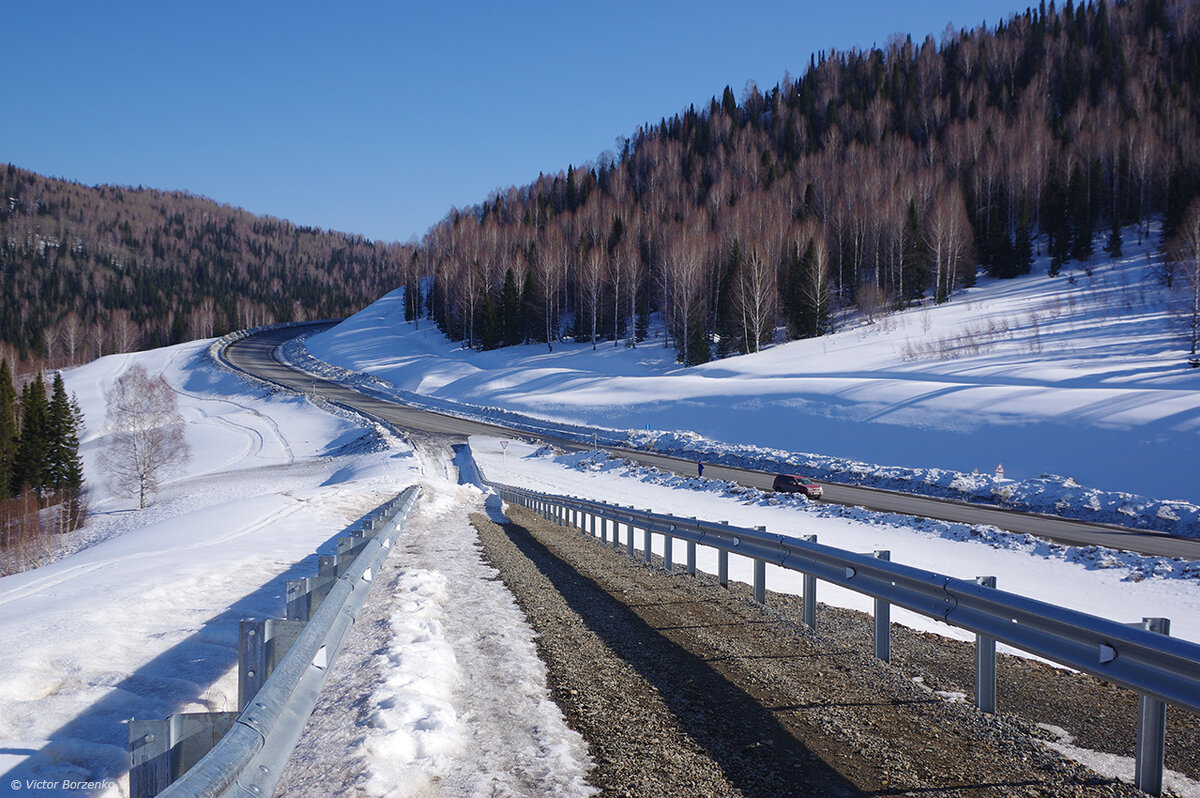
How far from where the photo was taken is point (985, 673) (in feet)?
14.6

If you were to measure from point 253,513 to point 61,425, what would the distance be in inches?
2075

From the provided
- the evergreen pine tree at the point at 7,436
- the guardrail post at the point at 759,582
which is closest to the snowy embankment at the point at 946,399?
the guardrail post at the point at 759,582

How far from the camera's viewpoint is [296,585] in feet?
14.2

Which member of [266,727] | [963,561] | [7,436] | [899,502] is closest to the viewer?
[266,727]

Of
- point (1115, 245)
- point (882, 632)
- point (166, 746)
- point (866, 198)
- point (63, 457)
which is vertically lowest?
point (63, 457)

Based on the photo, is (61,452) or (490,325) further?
(490,325)

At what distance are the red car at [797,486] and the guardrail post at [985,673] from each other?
71.7 ft

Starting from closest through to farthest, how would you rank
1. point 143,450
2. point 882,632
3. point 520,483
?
point 882,632, point 520,483, point 143,450

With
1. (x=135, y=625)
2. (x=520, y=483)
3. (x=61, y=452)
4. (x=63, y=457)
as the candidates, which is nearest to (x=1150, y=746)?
(x=135, y=625)

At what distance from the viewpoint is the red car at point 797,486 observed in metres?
25.8

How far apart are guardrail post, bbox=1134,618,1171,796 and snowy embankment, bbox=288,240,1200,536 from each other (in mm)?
20147

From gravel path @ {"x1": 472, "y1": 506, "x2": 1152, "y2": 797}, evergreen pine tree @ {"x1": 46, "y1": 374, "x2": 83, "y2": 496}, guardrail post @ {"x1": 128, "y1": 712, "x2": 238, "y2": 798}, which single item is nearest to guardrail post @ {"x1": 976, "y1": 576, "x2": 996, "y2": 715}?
gravel path @ {"x1": 472, "y1": 506, "x2": 1152, "y2": 797}

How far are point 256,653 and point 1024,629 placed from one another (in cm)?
419

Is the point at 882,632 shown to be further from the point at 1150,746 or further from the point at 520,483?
the point at 520,483
